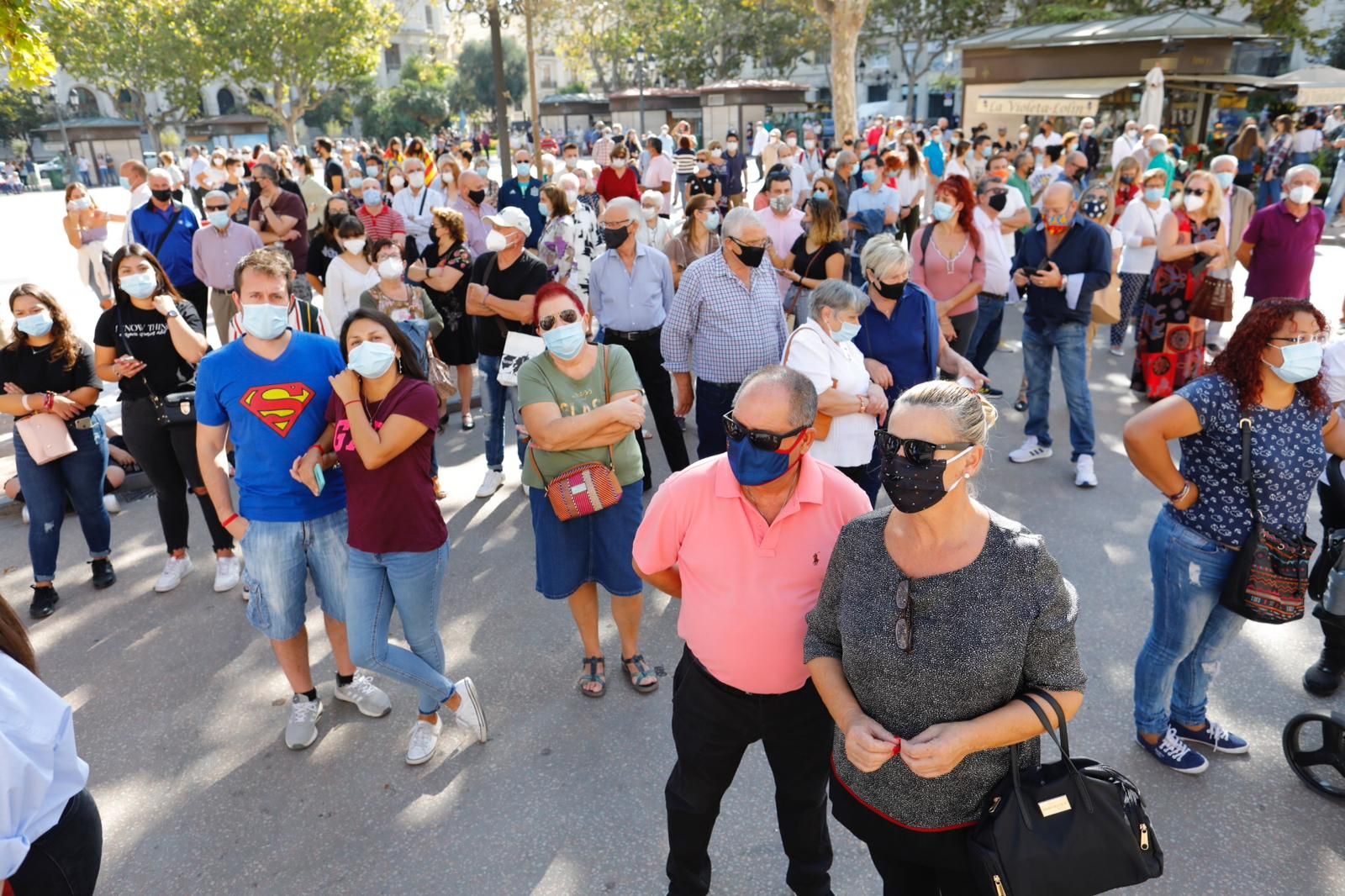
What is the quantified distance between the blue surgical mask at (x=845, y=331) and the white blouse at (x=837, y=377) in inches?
1.3

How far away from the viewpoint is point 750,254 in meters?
4.89

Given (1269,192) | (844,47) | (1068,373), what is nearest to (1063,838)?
(1068,373)

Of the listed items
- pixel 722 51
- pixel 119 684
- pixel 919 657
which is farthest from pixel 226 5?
pixel 919 657

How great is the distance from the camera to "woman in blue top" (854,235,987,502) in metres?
4.57

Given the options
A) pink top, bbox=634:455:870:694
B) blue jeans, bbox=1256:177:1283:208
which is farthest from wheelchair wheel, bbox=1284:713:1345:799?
blue jeans, bbox=1256:177:1283:208

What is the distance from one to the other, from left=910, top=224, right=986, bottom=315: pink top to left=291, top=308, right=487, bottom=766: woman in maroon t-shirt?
418 centimetres

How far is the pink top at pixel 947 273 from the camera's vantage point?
6.30 meters

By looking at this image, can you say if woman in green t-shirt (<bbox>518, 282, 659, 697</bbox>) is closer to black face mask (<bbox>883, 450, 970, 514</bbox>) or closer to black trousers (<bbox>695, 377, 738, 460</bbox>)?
black trousers (<bbox>695, 377, 738, 460</bbox>)

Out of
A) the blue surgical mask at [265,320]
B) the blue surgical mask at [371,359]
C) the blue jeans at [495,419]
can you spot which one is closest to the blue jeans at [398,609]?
the blue surgical mask at [371,359]

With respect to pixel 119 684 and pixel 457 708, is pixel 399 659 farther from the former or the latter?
pixel 119 684

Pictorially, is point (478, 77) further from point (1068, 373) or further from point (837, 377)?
point (837, 377)

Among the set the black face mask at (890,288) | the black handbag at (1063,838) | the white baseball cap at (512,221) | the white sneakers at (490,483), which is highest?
the white baseball cap at (512,221)

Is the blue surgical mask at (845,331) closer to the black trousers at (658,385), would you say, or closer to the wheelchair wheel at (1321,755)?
the black trousers at (658,385)

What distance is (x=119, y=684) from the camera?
4.23 metres
